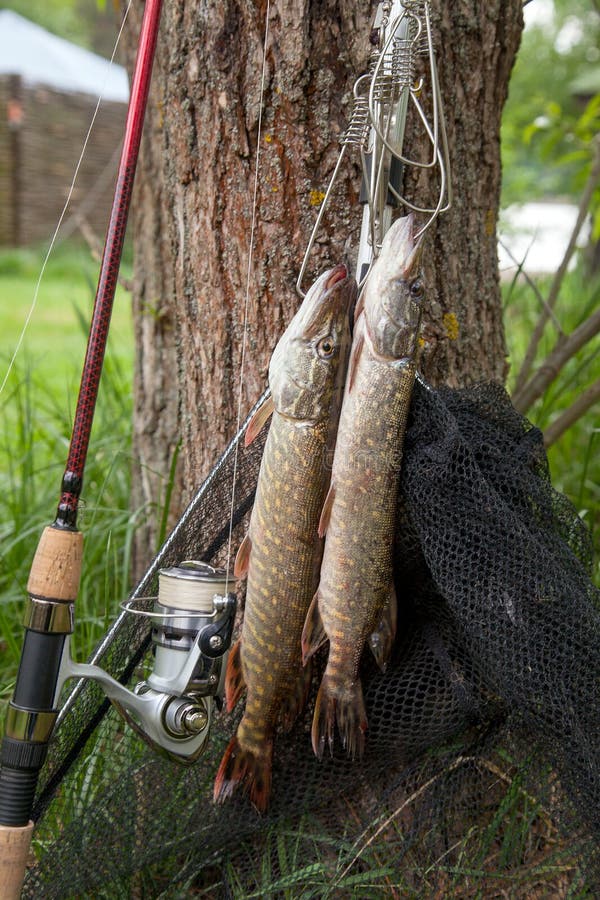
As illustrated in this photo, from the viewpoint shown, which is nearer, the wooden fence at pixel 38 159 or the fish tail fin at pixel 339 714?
the fish tail fin at pixel 339 714

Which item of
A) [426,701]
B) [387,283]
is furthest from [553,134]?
[426,701]

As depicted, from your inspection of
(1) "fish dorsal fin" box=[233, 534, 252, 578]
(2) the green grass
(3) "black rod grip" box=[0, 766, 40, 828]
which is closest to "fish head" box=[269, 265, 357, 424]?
(1) "fish dorsal fin" box=[233, 534, 252, 578]

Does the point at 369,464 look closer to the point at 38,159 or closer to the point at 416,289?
the point at 416,289

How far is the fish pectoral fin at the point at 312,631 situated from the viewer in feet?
4.77

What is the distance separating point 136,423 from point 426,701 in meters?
1.64

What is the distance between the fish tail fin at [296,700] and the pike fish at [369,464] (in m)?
0.09

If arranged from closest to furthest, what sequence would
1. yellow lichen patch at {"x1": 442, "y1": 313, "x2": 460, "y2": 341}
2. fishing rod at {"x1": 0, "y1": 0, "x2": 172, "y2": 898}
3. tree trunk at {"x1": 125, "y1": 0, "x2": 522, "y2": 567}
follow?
1. fishing rod at {"x1": 0, "y1": 0, "x2": 172, "y2": 898}
2. tree trunk at {"x1": 125, "y1": 0, "x2": 522, "y2": 567}
3. yellow lichen patch at {"x1": 442, "y1": 313, "x2": 460, "y2": 341}

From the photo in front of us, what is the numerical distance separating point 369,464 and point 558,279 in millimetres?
1867

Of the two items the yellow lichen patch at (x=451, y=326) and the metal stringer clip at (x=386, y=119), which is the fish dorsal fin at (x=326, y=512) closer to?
the metal stringer clip at (x=386, y=119)

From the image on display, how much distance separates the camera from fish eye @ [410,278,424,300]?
1.36 meters

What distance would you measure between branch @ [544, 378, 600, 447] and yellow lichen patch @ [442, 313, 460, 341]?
723mm

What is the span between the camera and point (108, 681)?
4.66 ft

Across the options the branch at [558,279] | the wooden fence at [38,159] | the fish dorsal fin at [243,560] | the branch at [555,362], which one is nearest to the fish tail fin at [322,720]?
the fish dorsal fin at [243,560]

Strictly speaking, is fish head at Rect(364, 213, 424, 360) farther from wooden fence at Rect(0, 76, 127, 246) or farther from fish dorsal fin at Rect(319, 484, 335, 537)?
wooden fence at Rect(0, 76, 127, 246)
